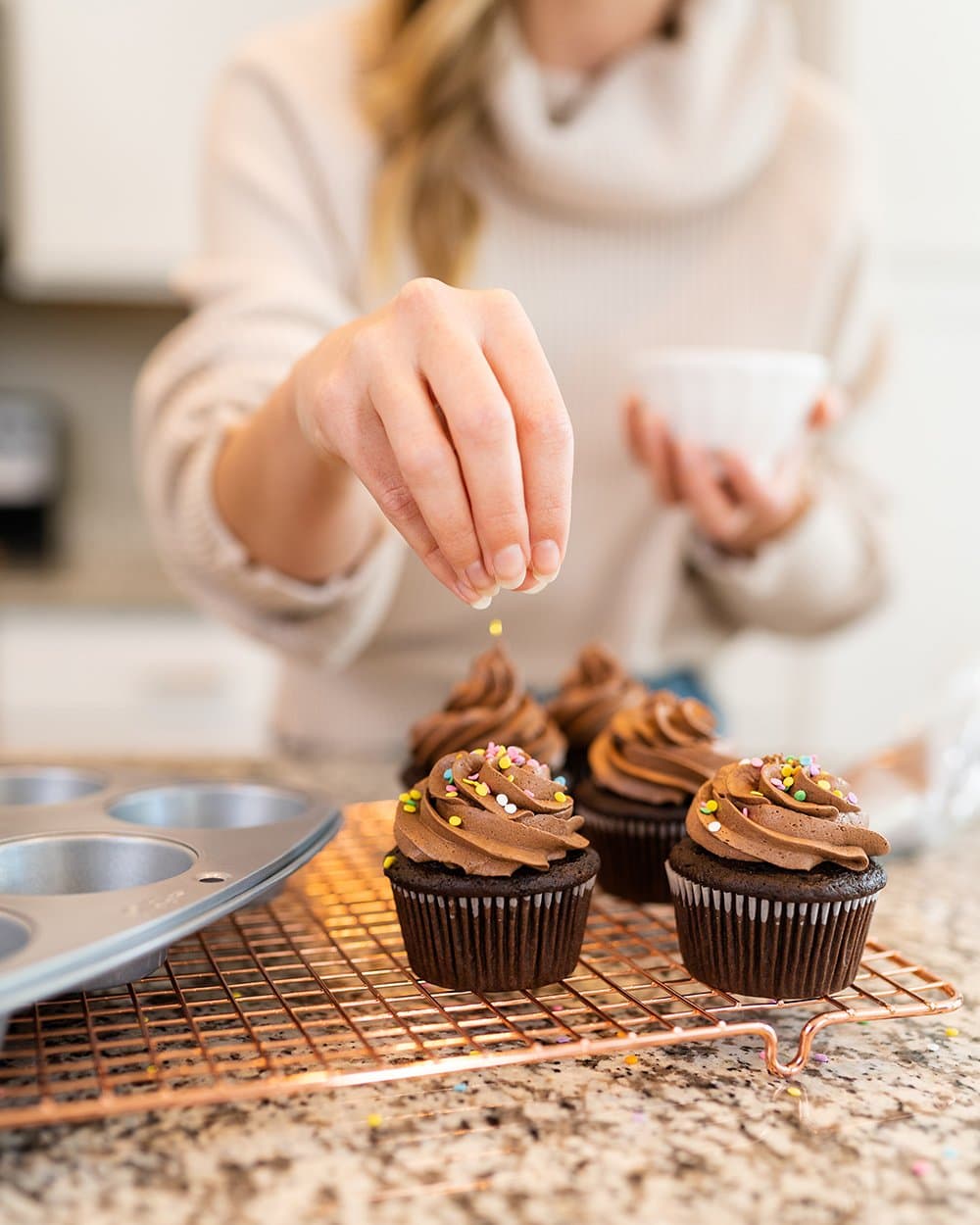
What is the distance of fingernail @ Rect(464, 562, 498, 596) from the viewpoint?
78 cm

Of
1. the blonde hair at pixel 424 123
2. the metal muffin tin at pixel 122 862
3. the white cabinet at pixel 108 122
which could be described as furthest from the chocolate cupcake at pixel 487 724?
the white cabinet at pixel 108 122

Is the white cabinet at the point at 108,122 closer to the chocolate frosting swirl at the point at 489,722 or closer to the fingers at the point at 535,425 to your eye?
the chocolate frosting swirl at the point at 489,722

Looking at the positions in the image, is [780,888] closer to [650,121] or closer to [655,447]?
[655,447]

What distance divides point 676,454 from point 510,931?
0.69 meters

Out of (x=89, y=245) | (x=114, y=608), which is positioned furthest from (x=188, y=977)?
(x=89, y=245)

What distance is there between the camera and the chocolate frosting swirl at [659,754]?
3.43 feet

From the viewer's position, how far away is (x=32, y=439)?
3164mm

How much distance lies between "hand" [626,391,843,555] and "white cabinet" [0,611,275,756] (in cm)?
161

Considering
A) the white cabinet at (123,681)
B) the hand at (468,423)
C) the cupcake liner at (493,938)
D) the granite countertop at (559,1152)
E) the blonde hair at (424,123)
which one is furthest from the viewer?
the white cabinet at (123,681)

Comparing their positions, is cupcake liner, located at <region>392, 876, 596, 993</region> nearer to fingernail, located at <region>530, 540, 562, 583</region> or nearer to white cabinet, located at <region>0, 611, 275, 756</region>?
fingernail, located at <region>530, 540, 562, 583</region>

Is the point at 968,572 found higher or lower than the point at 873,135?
lower

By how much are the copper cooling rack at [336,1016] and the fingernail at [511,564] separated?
0.27 meters

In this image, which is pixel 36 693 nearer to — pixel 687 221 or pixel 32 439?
pixel 32 439

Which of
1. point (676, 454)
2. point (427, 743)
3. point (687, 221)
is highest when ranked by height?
point (687, 221)
